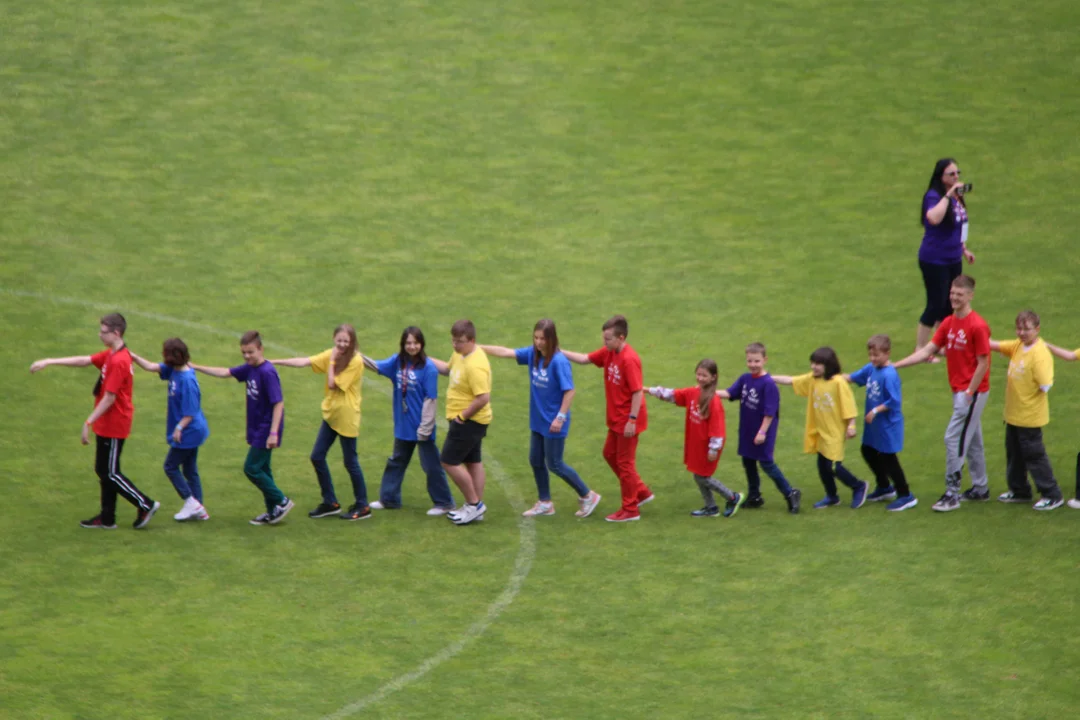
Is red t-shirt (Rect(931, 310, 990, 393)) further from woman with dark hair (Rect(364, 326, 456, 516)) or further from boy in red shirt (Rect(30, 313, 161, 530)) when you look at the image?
boy in red shirt (Rect(30, 313, 161, 530))

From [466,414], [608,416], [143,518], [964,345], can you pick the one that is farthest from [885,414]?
[143,518]

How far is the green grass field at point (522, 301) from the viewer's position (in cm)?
1080

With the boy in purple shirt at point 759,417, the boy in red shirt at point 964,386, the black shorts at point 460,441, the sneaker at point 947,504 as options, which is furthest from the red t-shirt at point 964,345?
the black shorts at point 460,441

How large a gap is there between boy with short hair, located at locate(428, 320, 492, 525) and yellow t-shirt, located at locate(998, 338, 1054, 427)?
16.7 ft

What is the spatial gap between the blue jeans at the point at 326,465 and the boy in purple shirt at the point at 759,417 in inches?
144

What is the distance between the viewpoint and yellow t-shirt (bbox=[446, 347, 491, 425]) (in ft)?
43.2

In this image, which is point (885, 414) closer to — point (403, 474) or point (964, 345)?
point (964, 345)

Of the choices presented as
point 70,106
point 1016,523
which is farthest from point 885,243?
point 70,106

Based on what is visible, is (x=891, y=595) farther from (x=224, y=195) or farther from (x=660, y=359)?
(x=224, y=195)

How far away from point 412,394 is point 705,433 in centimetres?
293

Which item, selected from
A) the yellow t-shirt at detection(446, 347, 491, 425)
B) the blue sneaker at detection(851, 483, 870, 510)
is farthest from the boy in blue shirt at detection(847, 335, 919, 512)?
the yellow t-shirt at detection(446, 347, 491, 425)

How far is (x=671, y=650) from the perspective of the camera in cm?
1098

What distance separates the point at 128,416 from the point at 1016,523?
8558mm

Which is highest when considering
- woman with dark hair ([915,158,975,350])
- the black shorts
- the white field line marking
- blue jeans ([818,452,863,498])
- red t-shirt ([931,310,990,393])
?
woman with dark hair ([915,158,975,350])
